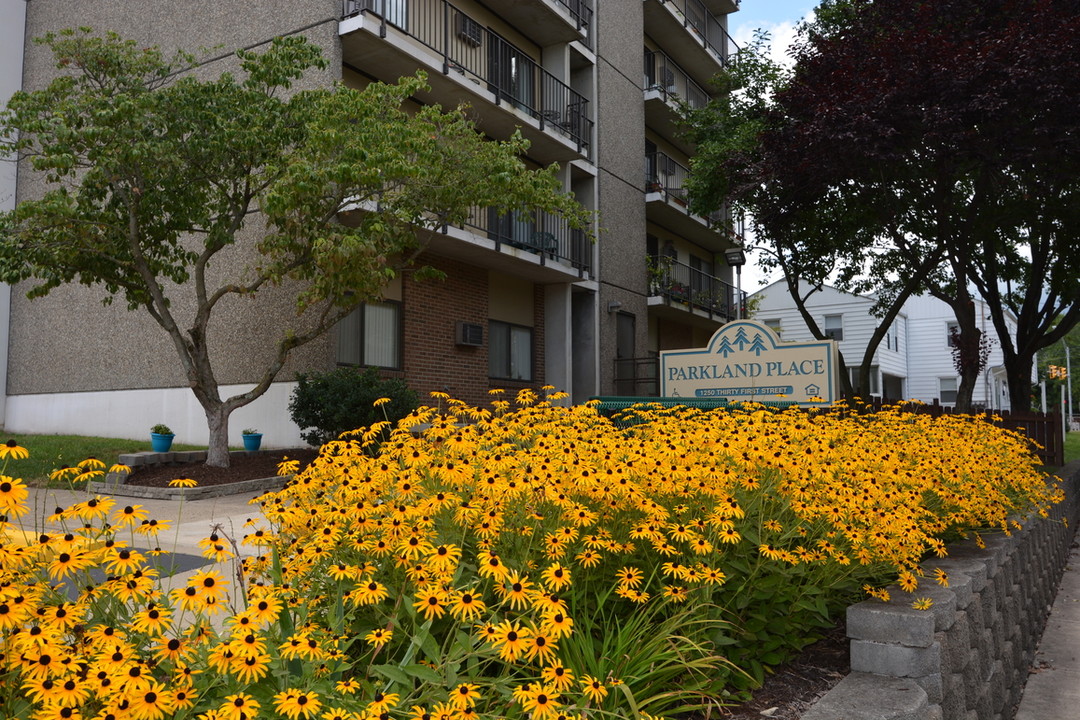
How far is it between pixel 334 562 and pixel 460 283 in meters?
13.5

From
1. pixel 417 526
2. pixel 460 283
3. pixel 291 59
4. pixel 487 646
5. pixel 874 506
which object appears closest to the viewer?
pixel 487 646

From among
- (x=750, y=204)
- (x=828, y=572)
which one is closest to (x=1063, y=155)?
(x=750, y=204)

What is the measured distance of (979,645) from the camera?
14.0 ft

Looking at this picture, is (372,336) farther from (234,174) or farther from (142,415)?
(142,415)

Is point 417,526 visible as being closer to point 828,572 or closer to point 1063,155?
point 828,572

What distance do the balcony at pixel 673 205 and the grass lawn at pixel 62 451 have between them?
1321cm

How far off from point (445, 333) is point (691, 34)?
13667mm

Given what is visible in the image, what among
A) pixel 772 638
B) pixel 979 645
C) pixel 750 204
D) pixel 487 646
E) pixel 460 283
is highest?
pixel 750 204

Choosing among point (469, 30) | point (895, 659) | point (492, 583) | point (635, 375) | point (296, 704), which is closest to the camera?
point (296, 704)

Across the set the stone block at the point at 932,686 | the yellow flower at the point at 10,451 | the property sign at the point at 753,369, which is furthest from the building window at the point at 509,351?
the yellow flower at the point at 10,451

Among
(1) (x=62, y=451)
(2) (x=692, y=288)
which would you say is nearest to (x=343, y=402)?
(1) (x=62, y=451)

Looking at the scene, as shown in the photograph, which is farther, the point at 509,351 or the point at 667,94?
the point at 667,94

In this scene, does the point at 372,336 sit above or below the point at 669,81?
below

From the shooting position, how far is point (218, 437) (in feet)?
36.7
